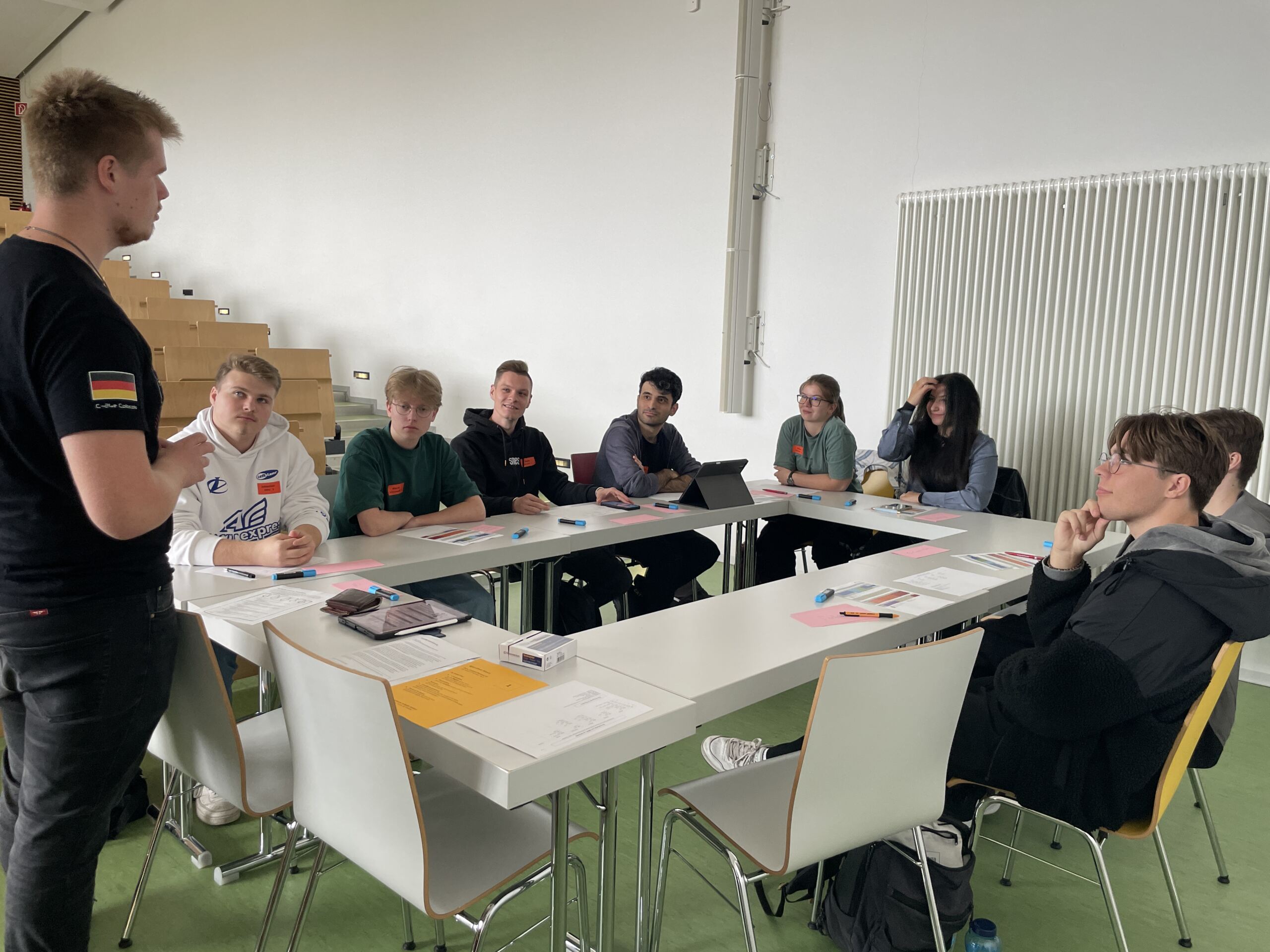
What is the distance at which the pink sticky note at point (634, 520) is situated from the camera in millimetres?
3367

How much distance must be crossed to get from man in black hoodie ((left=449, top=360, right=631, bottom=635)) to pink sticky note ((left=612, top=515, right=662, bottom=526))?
10.8 inches

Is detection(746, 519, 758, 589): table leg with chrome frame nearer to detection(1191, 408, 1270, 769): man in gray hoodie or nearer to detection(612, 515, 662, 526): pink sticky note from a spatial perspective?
detection(612, 515, 662, 526): pink sticky note

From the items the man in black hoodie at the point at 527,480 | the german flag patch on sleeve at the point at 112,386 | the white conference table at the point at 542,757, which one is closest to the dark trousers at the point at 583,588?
the man in black hoodie at the point at 527,480

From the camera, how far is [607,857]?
5.54 ft

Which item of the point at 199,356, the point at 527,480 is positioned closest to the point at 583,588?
the point at 527,480

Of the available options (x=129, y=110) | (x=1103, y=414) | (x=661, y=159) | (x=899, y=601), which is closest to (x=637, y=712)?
(x=899, y=601)

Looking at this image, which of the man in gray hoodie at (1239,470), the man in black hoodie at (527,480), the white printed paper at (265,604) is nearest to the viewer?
the white printed paper at (265,604)

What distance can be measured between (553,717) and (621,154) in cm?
508

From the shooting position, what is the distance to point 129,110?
1.48 m

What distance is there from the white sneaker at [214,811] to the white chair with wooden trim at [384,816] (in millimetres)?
899

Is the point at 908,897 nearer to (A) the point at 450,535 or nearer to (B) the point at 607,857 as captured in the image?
(B) the point at 607,857

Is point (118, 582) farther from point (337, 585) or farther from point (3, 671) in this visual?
point (337, 585)

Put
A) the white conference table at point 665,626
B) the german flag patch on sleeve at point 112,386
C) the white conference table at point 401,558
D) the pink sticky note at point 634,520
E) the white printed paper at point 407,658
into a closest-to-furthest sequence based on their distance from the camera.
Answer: the german flag patch on sleeve at point 112,386 < the white conference table at point 665,626 < the white printed paper at point 407,658 < the white conference table at point 401,558 < the pink sticky note at point 634,520

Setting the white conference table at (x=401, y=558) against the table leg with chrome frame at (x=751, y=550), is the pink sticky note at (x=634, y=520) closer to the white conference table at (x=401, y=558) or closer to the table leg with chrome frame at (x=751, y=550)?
the white conference table at (x=401, y=558)
